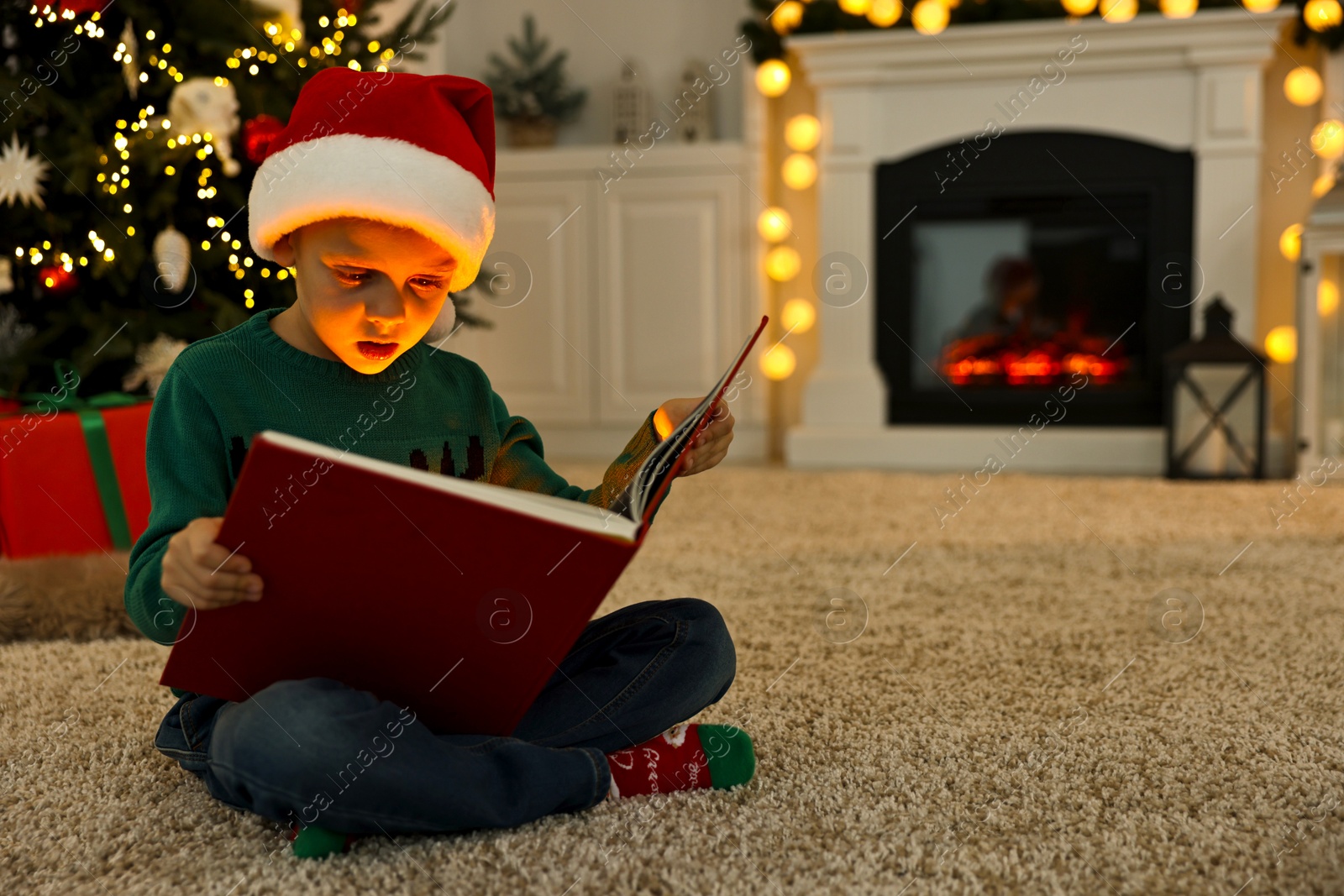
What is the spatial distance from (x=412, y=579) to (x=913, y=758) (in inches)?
17.4

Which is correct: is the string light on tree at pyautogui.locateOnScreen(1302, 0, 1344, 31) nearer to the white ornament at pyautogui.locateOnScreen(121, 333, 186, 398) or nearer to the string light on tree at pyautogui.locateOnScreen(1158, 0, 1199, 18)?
the string light on tree at pyautogui.locateOnScreen(1158, 0, 1199, 18)

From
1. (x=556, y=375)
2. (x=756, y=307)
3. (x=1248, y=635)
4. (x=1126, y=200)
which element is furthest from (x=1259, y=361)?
(x=556, y=375)

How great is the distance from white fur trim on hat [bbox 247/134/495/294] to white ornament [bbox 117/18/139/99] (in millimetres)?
959

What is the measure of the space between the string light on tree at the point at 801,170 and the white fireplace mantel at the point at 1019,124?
78 millimetres

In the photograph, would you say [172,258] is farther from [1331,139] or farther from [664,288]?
[1331,139]

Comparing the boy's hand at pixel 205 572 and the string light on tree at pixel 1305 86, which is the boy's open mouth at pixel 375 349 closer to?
the boy's hand at pixel 205 572

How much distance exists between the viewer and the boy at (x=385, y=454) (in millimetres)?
675

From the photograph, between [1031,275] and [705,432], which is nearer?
[705,432]

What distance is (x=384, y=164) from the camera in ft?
2.49

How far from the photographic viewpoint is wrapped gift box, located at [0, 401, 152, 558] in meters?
1.41

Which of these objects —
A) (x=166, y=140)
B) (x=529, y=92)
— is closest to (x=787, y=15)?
(x=529, y=92)

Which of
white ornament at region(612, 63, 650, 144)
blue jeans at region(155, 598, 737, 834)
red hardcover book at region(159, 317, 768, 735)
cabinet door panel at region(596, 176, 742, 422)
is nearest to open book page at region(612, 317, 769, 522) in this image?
red hardcover book at region(159, 317, 768, 735)

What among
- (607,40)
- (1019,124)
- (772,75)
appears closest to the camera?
(1019,124)

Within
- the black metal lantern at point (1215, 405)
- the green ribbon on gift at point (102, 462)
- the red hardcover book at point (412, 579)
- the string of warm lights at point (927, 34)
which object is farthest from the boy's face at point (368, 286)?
the string of warm lights at point (927, 34)
